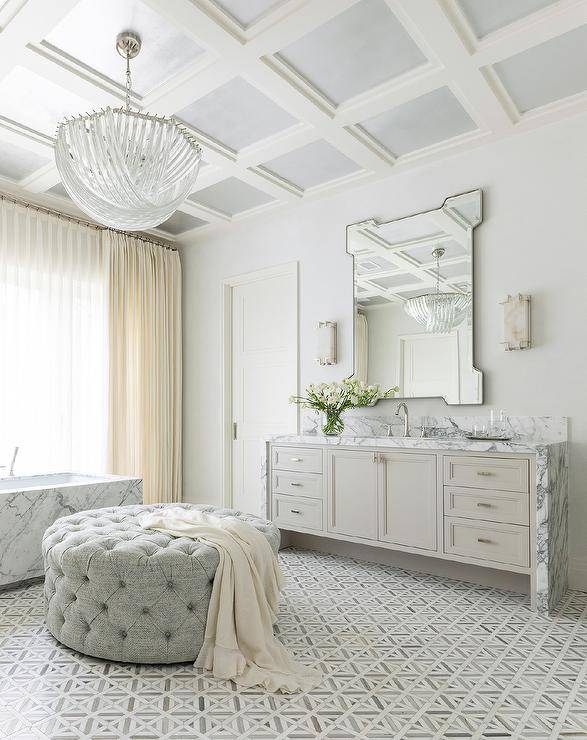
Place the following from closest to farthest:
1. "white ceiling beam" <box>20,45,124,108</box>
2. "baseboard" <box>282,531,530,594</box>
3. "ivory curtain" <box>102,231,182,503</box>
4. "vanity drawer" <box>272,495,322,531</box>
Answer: "white ceiling beam" <box>20,45,124,108</box>
"baseboard" <box>282,531,530,594</box>
"vanity drawer" <box>272,495,322,531</box>
"ivory curtain" <box>102,231,182,503</box>

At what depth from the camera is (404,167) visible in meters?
3.99

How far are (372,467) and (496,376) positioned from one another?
39.0 inches

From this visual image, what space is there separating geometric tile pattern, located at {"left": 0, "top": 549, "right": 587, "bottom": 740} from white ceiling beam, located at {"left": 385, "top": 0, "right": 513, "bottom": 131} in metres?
2.83

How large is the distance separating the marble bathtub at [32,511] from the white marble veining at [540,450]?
1331 millimetres

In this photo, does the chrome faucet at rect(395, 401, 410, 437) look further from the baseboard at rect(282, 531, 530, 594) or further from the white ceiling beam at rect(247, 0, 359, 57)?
the white ceiling beam at rect(247, 0, 359, 57)

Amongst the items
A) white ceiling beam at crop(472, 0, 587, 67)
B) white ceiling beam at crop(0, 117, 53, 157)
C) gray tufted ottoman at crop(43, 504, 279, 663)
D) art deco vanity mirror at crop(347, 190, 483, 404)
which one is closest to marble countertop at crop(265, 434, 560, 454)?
art deco vanity mirror at crop(347, 190, 483, 404)

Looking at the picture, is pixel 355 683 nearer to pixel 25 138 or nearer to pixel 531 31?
pixel 531 31

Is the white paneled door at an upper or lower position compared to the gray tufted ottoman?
upper

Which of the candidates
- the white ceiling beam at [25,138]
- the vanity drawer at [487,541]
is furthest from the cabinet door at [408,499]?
the white ceiling beam at [25,138]

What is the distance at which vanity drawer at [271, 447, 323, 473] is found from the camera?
385 cm

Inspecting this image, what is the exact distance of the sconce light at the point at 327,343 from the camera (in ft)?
14.3

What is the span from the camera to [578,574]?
3209mm

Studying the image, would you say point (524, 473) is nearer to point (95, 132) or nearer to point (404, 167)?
point (404, 167)

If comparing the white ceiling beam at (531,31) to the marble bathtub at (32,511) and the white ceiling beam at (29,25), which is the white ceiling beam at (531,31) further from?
the marble bathtub at (32,511)
